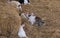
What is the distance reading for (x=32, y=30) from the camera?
5.74m

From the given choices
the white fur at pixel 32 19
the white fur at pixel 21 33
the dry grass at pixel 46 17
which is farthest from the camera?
the white fur at pixel 32 19

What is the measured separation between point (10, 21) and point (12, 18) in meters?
0.13

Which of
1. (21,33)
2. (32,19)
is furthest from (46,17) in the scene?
(21,33)

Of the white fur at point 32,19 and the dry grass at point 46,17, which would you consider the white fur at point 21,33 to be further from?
the white fur at point 32,19

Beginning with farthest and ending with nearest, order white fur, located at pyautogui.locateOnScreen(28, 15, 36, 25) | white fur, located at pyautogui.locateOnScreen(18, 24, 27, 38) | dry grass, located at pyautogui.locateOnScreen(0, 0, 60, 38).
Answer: white fur, located at pyautogui.locateOnScreen(28, 15, 36, 25), dry grass, located at pyautogui.locateOnScreen(0, 0, 60, 38), white fur, located at pyautogui.locateOnScreen(18, 24, 27, 38)

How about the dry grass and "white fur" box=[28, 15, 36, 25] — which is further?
"white fur" box=[28, 15, 36, 25]

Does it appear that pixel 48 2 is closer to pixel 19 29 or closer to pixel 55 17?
pixel 55 17

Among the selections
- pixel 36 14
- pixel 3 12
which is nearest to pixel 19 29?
pixel 3 12

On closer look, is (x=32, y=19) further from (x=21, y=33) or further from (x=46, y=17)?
(x=21, y=33)

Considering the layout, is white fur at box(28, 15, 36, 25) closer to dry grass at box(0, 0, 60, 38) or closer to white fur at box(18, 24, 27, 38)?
dry grass at box(0, 0, 60, 38)

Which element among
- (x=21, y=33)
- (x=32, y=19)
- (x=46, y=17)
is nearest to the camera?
(x=21, y=33)

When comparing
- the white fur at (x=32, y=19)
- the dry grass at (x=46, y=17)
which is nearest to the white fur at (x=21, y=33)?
the dry grass at (x=46, y=17)

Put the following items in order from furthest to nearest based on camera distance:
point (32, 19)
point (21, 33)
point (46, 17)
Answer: point (46, 17), point (32, 19), point (21, 33)

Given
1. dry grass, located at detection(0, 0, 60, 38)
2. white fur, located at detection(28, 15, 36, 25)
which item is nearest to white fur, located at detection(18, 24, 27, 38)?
dry grass, located at detection(0, 0, 60, 38)
